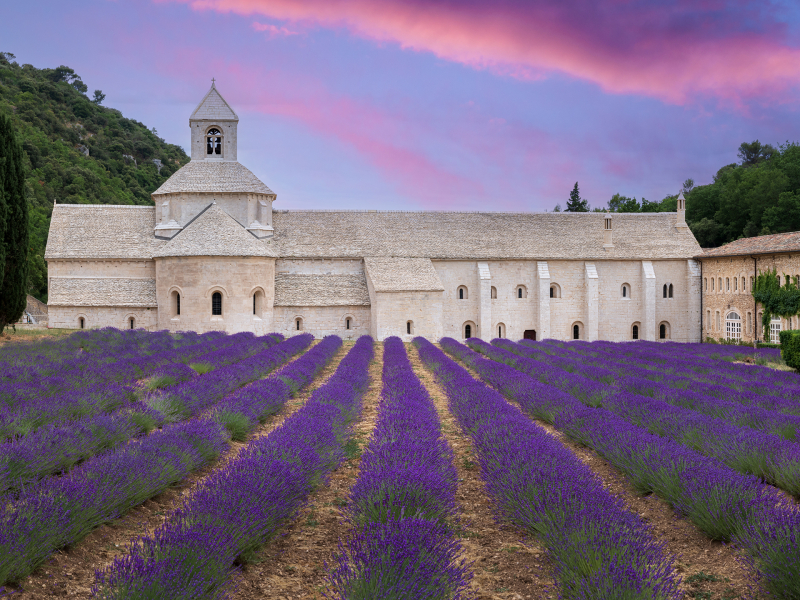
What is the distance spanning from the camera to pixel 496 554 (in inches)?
178

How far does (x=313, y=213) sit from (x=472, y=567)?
33.0m

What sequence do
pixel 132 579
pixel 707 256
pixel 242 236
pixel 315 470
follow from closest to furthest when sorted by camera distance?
pixel 132 579 < pixel 315 470 < pixel 242 236 < pixel 707 256

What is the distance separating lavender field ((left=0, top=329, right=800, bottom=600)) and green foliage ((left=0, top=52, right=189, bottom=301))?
42.6 meters

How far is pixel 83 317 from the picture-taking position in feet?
101

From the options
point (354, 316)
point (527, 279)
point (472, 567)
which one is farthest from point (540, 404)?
point (527, 279)

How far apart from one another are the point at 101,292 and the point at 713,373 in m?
28.5

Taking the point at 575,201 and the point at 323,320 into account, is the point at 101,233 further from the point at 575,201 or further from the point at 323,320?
the point at 575,201

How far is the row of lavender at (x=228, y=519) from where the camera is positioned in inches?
122

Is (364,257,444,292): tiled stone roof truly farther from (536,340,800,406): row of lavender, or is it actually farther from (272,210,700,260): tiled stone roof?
(536,340,800,406): row of lavender

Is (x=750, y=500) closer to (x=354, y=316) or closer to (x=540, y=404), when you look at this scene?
(x=540, y=404)

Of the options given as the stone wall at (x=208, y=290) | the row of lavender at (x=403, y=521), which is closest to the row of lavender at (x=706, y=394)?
the row of lavender at (x=403, y=521)

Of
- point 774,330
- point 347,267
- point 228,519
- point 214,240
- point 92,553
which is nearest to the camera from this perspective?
point 228,519

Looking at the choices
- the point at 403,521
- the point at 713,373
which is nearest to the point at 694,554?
the point at 403,521

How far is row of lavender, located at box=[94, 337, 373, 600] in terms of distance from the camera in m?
3.09
